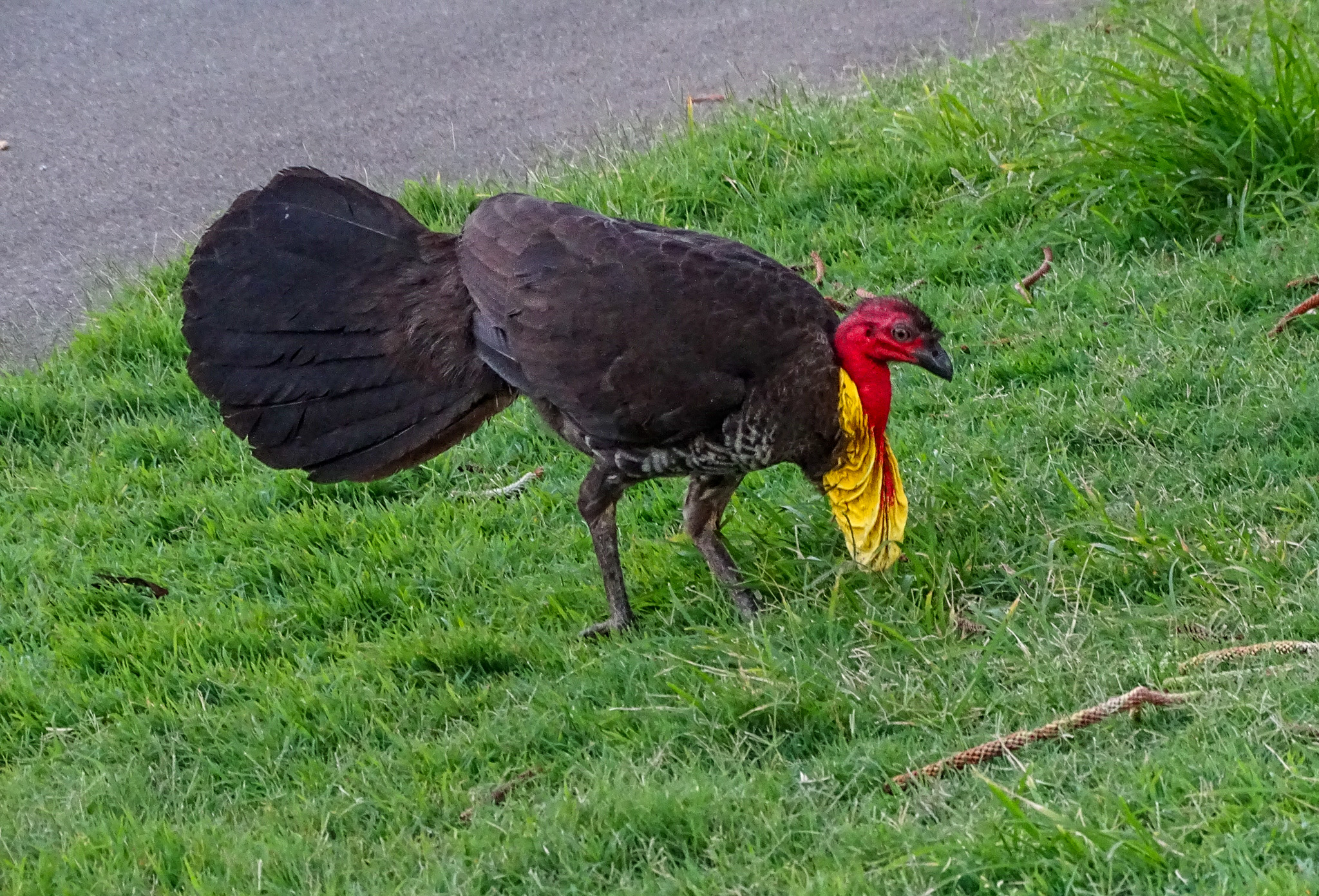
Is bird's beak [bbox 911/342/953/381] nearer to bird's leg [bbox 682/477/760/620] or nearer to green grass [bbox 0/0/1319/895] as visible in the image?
green grass [bbox 0/0/1319/895]

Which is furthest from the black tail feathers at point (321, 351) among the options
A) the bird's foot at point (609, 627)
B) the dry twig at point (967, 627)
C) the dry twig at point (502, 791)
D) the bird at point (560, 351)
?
the dry twig at point (967, 627)

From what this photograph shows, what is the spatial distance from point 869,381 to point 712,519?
25.8 inches

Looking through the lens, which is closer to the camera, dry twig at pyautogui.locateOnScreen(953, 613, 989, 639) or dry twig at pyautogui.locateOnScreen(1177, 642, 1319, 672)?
dry twig at pyautogui.locateOnScreen(1177, 642, 1319, 672)

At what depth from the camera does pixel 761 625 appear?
14.1ft

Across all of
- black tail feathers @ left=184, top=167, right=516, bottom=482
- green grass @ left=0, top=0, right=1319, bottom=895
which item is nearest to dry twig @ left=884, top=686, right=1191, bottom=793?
green grass @ left=0, top=0, right=1319, bottom=895

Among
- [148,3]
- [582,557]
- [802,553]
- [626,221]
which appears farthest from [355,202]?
[148,3]

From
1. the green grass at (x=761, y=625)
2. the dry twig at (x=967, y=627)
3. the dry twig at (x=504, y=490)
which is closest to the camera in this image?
the green grass at (x=761, y=625)

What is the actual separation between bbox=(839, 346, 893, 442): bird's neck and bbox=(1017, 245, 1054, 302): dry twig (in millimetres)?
1774

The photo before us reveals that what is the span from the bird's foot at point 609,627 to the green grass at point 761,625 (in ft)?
0.16

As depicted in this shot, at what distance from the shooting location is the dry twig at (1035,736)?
340 cm

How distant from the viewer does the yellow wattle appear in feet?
14.3

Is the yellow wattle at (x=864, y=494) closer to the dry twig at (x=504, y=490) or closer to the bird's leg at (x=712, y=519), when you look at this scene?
the bird's leg at (x=712, y=519)

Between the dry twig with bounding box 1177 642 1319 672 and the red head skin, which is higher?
the red head skin

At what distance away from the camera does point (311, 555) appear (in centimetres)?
501
